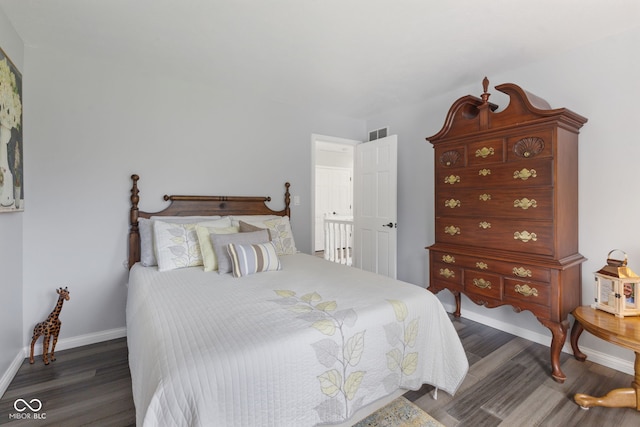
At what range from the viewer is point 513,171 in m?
2.20

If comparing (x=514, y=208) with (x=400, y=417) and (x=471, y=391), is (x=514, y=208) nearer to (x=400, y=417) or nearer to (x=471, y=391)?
(x=471, y=391)

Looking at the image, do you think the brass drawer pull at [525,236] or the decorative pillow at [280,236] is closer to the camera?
the brass drawer pull at [525,236]

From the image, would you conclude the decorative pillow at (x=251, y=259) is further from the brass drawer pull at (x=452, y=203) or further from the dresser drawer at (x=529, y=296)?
the dresser drawer at (x=529, y=296)

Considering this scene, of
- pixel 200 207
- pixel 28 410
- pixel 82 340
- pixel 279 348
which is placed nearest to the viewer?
pixel 279 348

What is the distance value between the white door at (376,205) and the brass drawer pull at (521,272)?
4.55 ft

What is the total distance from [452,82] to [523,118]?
0.94 m

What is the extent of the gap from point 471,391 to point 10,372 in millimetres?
2979

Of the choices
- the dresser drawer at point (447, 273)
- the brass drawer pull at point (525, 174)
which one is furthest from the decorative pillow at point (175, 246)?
the brass drawer pull at point (525, 174)

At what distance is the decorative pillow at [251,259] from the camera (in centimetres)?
211

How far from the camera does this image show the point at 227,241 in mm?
2275

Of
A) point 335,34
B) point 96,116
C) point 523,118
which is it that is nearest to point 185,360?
point 335,34

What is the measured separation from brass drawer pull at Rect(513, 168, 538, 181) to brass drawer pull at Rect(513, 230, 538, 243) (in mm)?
394

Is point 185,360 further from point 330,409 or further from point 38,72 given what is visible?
point 38,72

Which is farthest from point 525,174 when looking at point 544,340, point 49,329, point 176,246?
point 49,329
